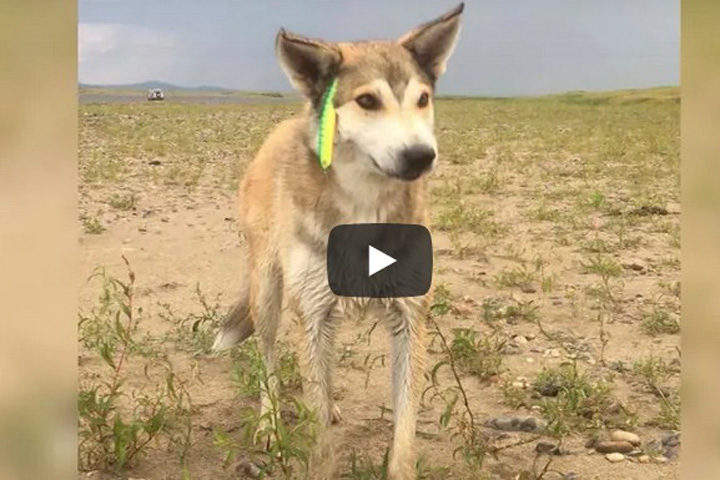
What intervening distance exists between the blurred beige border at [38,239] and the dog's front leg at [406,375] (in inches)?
26.6

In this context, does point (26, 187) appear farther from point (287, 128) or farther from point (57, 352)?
point (287, 128)

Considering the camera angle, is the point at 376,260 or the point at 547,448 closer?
the point at 376,260

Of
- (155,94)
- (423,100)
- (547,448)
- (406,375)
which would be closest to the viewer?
(423,100)

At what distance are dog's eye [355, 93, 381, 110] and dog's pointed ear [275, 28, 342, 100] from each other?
8 cm

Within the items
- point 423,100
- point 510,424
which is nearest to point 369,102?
point 423,100

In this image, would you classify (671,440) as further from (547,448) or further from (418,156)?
(418,156)

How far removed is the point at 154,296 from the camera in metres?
2.14

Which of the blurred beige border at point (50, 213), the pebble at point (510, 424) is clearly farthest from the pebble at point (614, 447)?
the blurred beige border at point (50, 213)

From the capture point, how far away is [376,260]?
69.5 inches

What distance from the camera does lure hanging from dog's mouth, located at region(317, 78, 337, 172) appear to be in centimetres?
172

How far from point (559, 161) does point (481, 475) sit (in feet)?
2.37

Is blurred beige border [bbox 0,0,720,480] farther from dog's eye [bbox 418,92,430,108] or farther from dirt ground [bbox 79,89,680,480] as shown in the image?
dog's eye [bbox 418,92,430,108]

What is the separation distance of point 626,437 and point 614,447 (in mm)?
41
